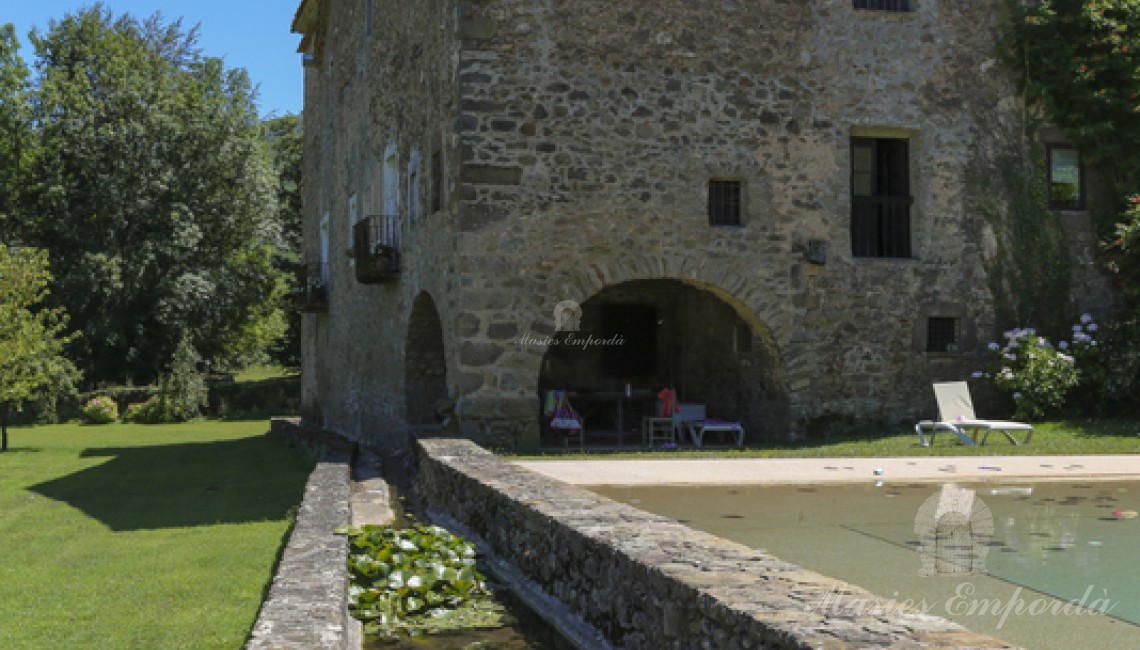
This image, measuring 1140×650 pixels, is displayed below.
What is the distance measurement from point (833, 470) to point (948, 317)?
17.5 ft

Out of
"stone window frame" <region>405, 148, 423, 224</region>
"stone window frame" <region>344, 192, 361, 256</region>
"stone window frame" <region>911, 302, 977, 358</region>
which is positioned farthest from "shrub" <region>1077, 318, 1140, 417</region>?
"stone window frame" <region>344, 192, 361, 256</region>

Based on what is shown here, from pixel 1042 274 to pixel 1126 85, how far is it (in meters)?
2.87

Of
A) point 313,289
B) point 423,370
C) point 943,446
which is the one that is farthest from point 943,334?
point 313,289

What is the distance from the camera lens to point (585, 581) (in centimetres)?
526

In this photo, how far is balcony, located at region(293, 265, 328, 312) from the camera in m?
23.1

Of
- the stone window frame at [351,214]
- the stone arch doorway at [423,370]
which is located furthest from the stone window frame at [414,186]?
the stone window frame at [351,214]

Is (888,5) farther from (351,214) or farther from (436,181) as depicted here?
(351,214)

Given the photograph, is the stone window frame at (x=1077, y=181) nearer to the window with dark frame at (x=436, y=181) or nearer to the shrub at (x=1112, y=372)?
the shrub at (x=1112, y=372)

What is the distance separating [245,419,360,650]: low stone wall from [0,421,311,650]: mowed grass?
492mm

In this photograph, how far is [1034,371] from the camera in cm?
1404

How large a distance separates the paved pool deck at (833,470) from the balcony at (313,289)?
12963mm

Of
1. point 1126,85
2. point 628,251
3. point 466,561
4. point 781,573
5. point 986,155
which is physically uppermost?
point 1126,85

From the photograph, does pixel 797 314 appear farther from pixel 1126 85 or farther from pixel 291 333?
pixel 291 333

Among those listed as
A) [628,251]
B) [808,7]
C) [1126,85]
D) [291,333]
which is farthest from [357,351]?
[291,333]
